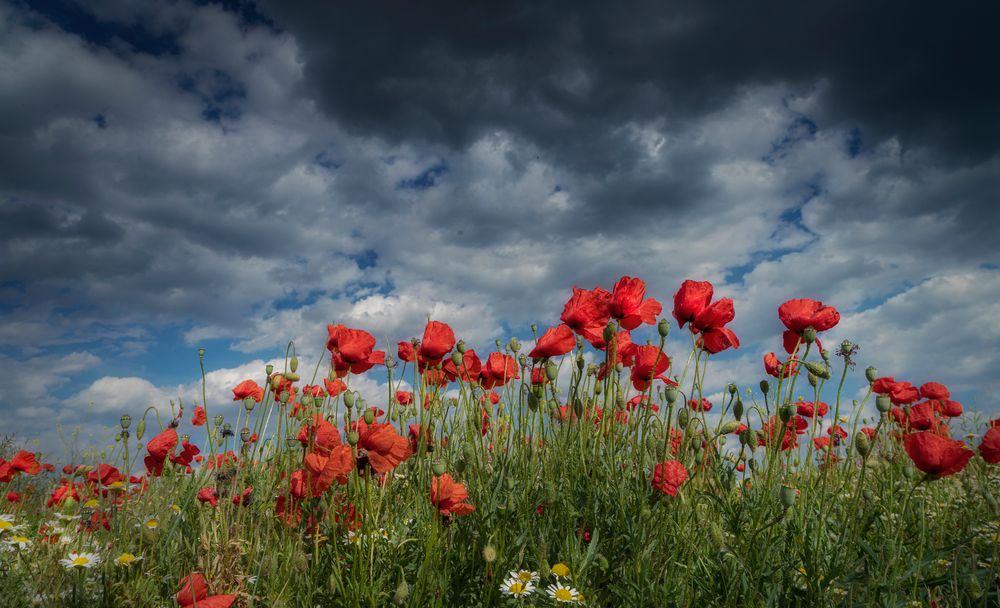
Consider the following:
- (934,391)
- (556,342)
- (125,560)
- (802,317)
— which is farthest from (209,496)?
(934,391)

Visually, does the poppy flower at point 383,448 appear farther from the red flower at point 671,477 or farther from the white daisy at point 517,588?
the red flower at point 671,477

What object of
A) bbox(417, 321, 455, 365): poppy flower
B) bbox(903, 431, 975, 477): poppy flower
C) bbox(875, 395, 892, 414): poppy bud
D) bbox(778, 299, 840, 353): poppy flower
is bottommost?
bbox(903, 431, 975, 477): poppy flower

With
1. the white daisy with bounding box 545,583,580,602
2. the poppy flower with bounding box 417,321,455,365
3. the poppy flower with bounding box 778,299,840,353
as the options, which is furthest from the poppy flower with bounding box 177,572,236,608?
the poppy flower with bounding box 778,299,840,353

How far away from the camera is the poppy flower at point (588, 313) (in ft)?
10.4

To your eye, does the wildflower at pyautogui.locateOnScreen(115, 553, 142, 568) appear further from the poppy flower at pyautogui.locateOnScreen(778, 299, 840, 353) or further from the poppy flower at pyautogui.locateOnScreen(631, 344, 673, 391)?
the poppy flower at pyautogui.locateOnScreen(778, 299, 840, 353)

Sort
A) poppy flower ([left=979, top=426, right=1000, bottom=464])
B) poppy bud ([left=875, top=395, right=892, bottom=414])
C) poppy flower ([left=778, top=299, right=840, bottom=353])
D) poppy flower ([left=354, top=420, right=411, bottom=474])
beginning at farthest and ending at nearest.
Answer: poppy flower ([left=979, top=426, right=1000, bottom=464]) → poppy flower ([left=778, top=299, right=840, bottom=353]) → poppy bud ([left=875, top=395, right=892, bottom=414]) → poppy flower ([left=354, top=420, right=411, bottom=474])

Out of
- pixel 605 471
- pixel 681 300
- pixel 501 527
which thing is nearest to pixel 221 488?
pixel 501 527

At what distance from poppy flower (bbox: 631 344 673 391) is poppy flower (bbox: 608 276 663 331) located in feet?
1.04

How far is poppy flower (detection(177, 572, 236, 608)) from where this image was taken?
84.3 inches

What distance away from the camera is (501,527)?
101 inches

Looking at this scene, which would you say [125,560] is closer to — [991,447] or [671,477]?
[671,477]

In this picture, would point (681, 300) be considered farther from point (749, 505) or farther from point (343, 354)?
point (343, 354)

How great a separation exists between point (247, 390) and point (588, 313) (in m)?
2.32

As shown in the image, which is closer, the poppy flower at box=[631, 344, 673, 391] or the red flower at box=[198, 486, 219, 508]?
the red flower at box=[198, 486, 219, 508]
